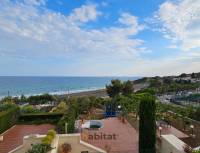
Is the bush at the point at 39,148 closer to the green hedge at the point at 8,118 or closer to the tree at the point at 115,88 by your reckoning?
the green hedge at the point at 8,118

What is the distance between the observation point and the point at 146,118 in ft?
40.2

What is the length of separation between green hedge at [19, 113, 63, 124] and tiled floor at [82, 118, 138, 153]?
429 cm

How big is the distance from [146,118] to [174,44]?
1427cm

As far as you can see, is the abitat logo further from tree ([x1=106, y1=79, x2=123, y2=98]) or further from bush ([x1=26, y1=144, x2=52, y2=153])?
tree ([x1=106, y1=79, x2=123, y2=98])

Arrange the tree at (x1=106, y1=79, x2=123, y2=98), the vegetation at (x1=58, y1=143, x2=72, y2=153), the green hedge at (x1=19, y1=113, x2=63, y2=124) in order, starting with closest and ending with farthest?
the vegetation at (x1=58, y1=143, x2=72, y2=153) < the green hedge at (x1=19, y1=113, x2=63, y2=124) < the tree at (x1=106, y1=79, x2=123, y2=98)

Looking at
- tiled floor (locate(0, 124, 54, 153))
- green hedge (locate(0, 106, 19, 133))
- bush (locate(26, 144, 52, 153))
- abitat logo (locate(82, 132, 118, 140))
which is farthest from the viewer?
green hedge (locate(0, 106, 19, 133))

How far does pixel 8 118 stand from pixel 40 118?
3559mm

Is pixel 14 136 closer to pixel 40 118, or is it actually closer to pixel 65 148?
pixel 40 118

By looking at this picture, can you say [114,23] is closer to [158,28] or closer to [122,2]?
[158,28]

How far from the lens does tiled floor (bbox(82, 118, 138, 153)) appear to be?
14.0m

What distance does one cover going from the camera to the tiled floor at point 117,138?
1396cm

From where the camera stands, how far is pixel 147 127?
478 inches

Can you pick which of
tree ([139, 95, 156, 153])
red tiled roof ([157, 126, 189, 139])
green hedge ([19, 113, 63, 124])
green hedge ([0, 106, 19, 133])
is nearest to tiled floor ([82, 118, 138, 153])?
tree ([139, 95, 156, 153])

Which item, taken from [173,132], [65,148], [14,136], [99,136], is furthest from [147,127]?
[14,136]
